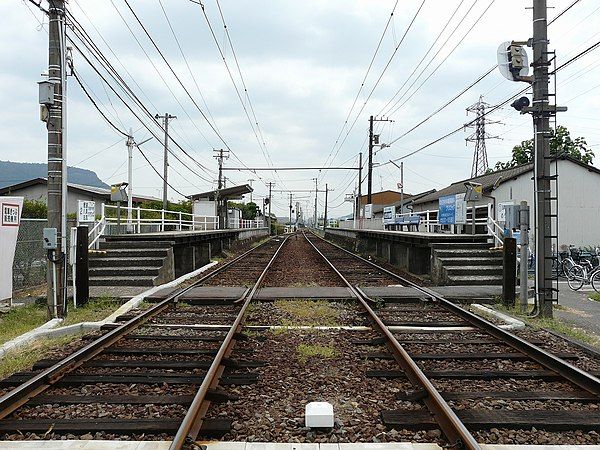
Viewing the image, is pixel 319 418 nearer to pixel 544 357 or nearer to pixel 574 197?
pixel 544 357

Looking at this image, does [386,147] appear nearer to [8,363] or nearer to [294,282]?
[294,282]

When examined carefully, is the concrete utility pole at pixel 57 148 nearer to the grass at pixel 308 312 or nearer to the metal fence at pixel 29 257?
the grass at pixel 308 312

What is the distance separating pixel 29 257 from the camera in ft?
41.8

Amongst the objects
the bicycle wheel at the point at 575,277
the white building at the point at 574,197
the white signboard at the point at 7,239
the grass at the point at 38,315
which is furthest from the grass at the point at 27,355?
the white building at the point at 574,197

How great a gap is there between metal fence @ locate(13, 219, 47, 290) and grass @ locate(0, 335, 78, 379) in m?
5.65

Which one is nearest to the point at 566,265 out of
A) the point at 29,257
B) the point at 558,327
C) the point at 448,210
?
the point at 448,210

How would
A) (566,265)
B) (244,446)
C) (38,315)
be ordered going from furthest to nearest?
(566,265), (38,315), (244,446)

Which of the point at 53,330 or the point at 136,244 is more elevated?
the point at 136,244

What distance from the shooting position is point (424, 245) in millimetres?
14961

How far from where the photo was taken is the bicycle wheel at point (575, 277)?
13.4 meters

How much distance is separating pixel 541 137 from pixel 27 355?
342 inches

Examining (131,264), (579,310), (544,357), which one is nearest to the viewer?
(544,357)

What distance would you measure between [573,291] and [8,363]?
1219 centimetres

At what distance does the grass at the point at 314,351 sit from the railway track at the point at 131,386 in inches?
29.5
